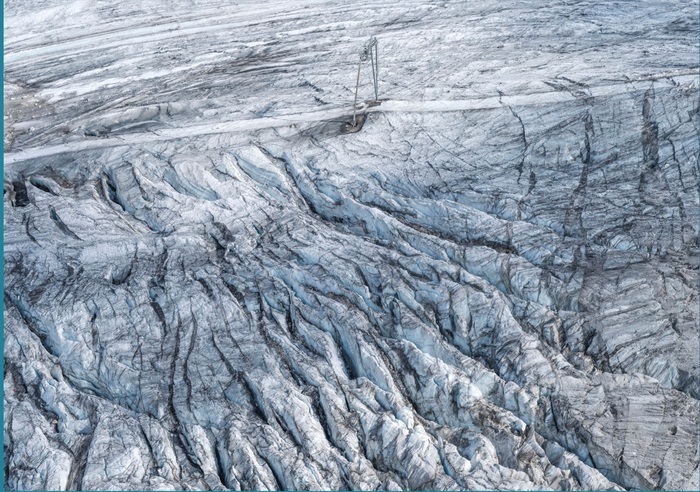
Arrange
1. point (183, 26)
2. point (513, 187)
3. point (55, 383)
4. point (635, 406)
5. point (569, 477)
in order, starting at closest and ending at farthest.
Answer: point (569, 477), point (635, 406), point (55, 383), point (513, 187), point (183, 26)

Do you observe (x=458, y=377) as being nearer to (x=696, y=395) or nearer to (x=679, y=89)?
(x=696, y=395)

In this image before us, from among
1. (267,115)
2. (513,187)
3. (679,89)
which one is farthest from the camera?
(267,115)

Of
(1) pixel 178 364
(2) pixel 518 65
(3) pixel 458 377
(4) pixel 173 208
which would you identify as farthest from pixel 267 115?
(3) pixel 458 377

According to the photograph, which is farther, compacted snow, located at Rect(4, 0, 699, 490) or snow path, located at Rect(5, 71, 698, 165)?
snow path, located at Rect(5, 71, 698, 165)

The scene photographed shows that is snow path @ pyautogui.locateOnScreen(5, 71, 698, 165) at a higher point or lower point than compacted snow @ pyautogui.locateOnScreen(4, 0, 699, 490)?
higher

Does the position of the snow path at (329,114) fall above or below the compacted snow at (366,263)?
above

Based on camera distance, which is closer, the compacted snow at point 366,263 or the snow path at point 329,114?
the compacted snow at point 366,263
